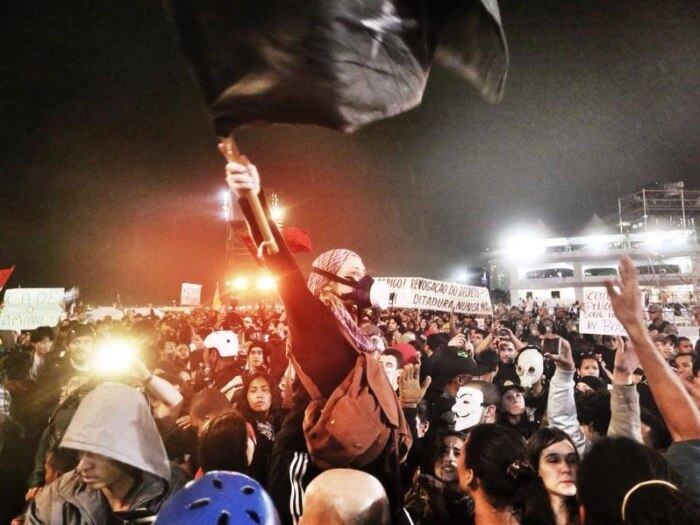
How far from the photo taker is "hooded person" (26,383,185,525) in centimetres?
253

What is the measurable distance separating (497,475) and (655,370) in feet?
3.05

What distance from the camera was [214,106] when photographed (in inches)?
48.9

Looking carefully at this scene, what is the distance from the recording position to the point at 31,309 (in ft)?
31.0

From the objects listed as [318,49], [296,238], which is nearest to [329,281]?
[296,238]

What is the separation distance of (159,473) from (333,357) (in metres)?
1.41

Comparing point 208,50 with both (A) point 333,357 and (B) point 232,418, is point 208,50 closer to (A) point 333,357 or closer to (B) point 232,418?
(A) point 333,357

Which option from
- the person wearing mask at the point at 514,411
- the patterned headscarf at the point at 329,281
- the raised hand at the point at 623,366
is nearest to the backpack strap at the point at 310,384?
the patterned headscarf at the point at 329,281

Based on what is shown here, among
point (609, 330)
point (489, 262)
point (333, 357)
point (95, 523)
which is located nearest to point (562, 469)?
point (333, 357)

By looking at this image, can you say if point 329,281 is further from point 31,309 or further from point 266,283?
point 31,309

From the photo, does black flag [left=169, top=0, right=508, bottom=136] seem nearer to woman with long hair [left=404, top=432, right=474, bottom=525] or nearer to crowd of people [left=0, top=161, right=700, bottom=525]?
crowd of people [left=0, top=161, right=700, bottom=525]

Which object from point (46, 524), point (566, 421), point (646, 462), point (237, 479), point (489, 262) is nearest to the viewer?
point (646, 462)

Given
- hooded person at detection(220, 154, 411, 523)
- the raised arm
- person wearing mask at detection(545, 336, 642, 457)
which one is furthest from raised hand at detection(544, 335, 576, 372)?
hooded person at detection(220, 154, 411, 523)

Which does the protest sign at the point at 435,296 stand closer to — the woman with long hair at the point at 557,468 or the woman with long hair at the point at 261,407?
the woman with long hair at the point at 261,407

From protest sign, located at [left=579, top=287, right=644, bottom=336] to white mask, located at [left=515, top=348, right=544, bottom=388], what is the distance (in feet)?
5.07
